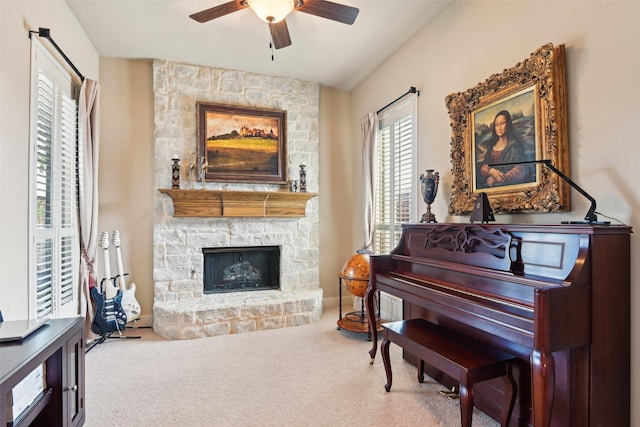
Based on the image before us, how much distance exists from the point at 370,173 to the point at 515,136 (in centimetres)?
200

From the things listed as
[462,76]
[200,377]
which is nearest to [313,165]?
[462,76]

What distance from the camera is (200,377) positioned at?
2.69m

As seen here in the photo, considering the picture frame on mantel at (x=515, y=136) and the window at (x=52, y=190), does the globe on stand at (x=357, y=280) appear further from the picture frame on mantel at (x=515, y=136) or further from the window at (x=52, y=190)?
the window at (x=52, y=190)

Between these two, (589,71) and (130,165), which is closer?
Result: (589,71)

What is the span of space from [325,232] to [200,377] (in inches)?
102

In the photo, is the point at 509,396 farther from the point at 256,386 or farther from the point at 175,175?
the point at 175,175

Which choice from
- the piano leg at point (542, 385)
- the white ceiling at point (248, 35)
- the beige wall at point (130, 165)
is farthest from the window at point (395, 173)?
the beige wall at point (130, 165)

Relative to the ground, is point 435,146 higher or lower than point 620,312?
higher

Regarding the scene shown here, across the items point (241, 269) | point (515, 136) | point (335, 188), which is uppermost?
point (515, 136)

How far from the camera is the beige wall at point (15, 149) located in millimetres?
2053

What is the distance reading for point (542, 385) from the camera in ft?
4.77

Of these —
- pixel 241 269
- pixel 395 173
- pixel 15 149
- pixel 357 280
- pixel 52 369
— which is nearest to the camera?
pixel 52 369

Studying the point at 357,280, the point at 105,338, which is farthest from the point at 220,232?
the point at 357,280

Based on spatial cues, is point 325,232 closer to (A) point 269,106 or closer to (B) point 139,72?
(A) point 269,106
